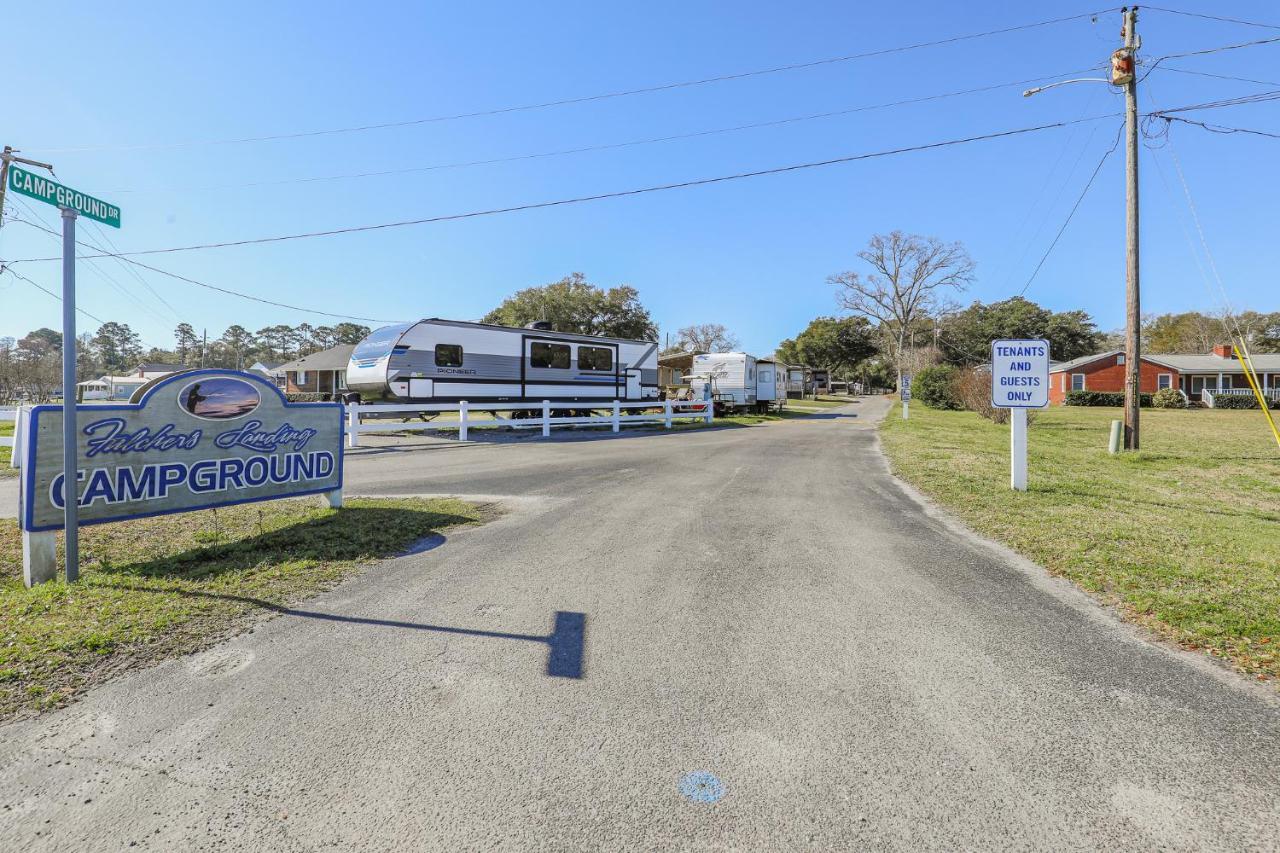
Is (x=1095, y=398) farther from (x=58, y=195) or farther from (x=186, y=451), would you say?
(x=58, y=195)

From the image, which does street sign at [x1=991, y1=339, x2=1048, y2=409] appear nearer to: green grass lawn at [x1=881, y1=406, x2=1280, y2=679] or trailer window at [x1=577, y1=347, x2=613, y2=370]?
green grass lawn at [x1=881, y1=406, x2=1280, y2=679]

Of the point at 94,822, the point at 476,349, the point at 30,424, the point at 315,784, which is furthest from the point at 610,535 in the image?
the point at 476,349

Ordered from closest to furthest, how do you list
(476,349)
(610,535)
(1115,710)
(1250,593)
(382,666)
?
(1115,710), (382,666), (1250,593), (610,535), (476,349)

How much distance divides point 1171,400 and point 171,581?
48387mm

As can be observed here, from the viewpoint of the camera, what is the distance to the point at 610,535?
5.61m

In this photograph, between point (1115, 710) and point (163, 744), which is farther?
point (1115, 710)

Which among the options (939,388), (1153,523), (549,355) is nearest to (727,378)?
(549,355)

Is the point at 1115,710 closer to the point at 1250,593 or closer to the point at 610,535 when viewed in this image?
the point at 1250,593

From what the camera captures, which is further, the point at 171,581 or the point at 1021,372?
the point at 1021,372

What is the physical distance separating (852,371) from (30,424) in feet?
254

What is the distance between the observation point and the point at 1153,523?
610 centimetres

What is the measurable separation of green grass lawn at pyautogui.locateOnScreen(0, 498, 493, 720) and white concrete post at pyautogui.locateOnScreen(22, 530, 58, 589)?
0.11 metres

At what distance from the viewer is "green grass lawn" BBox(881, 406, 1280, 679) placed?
356 cm

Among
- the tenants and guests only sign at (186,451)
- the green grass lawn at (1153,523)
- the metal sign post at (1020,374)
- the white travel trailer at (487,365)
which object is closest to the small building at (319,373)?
the white travel trailer at (487,365)
